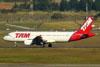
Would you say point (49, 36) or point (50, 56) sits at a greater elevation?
point (49, 36)

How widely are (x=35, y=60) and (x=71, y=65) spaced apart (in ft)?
30.0

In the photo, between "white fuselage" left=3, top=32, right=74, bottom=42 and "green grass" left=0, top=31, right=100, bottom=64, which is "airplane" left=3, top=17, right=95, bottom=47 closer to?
"white fuselage" left=3, top=32, right=74, bottom=42

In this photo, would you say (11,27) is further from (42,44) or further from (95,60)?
(95,60)

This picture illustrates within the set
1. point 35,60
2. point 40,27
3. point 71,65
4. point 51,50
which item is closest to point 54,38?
point 51,50

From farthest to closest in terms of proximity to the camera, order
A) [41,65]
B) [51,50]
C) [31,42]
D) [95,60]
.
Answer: [31,42] → [51,50] → [95,60] → [41,65]

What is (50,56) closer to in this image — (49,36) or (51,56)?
(51,56)

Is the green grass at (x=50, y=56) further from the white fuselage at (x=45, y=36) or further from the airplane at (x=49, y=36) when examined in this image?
the white fuselage at (x=45, y=36)

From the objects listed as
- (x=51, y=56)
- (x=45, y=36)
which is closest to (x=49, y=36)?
(x=45, y=36)

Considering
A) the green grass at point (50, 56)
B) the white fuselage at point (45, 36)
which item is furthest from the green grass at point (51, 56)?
the white fuselage at point (45, 36)

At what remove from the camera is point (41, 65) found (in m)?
52.0

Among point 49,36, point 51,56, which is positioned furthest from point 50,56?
point 49,36

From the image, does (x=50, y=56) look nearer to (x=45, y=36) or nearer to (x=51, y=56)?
(x=51, y=56)

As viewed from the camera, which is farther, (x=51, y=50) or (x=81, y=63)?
(x=51, y=50)

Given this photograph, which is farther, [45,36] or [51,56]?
[45,36]
